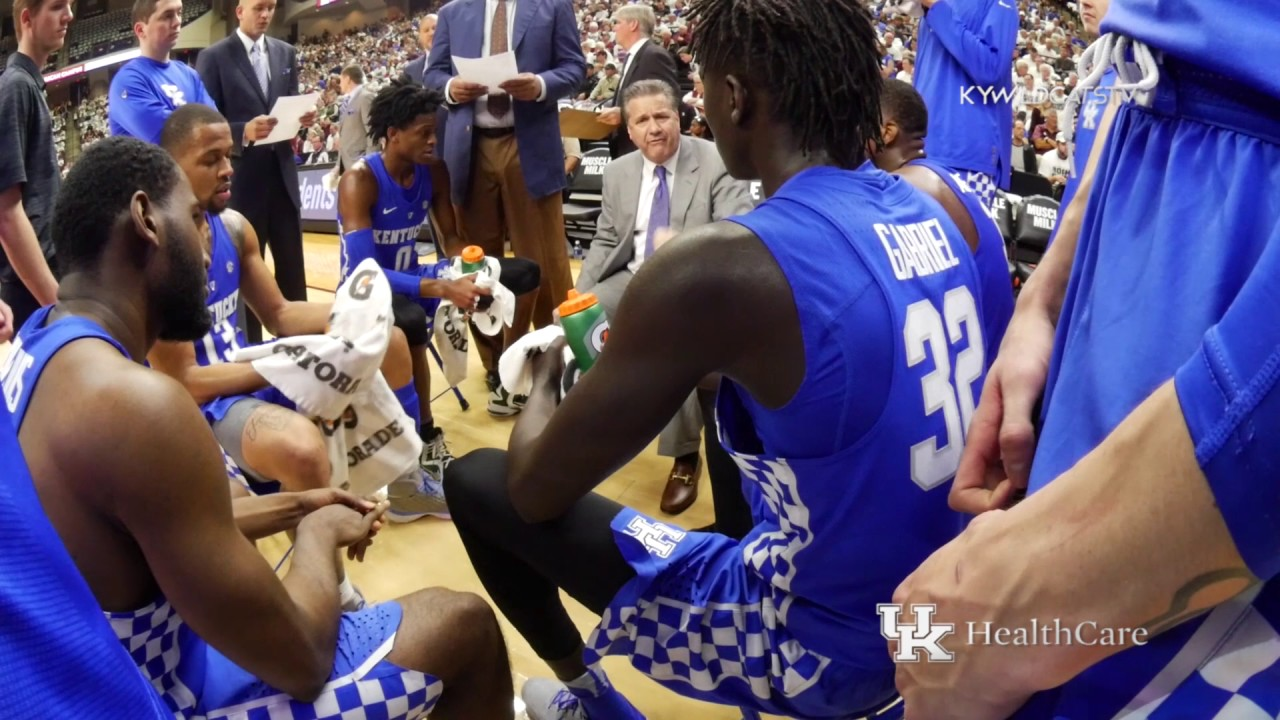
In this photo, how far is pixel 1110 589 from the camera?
484mm

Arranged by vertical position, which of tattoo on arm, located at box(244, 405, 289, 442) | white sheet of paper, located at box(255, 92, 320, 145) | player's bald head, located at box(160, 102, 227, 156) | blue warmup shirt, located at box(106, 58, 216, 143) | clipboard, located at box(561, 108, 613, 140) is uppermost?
player's bald head, located at box(160, 102, 227, 156)

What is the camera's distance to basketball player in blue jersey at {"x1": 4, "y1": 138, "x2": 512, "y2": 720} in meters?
1.09

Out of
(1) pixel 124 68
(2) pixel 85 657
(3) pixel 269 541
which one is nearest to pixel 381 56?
(1) pixel 124 68

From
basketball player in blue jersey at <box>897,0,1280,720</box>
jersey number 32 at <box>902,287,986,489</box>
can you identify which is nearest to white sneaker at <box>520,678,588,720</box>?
jersey number 32 at <box>902,287,986,489</box>

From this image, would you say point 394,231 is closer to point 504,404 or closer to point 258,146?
point 504,404

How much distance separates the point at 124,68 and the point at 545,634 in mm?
3079

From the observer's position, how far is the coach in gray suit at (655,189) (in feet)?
10.6

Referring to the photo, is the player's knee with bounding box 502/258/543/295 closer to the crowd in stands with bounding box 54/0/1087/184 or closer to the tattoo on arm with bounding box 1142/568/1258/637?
the crowd in stands with bounding box 54/0/1087/184

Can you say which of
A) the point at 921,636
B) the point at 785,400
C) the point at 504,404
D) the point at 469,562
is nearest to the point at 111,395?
the point at 785,400

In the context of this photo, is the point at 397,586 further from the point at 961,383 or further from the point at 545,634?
the point at 961,383

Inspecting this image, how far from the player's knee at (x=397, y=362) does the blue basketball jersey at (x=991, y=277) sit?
1760mm

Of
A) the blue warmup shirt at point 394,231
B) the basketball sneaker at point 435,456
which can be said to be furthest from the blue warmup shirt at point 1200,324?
the blue warmup shirt at point 394,231

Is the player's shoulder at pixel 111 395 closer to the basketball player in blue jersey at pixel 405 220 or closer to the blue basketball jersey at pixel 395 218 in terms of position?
the basketball player in blue jersey at pixel 405 220

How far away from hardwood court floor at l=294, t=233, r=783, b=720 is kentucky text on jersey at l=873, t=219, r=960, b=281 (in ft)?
3.85
